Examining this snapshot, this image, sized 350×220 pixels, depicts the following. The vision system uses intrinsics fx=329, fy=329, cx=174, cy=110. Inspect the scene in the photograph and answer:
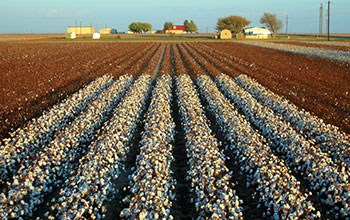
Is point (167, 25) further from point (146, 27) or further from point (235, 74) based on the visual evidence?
point (235, 74)

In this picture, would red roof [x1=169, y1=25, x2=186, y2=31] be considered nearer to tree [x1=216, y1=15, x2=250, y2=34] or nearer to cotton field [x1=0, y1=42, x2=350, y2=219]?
tree [x1=216, y1=15, x2=250, y2=34]

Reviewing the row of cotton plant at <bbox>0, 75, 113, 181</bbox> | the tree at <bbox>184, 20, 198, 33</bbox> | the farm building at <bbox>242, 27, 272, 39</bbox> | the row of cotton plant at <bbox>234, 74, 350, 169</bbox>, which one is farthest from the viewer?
the tree at <bbox>184, 20, 198, 33</bbox>

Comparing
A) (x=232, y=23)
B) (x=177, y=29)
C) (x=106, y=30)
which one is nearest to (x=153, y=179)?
→ (x=232, y=23)

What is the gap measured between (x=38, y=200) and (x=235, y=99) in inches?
407

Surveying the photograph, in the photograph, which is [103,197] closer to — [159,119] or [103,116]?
[159,119]

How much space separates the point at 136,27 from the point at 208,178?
17674cm

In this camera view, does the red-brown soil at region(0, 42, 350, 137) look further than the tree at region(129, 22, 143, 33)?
No

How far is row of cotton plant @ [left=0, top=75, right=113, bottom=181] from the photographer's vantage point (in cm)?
805

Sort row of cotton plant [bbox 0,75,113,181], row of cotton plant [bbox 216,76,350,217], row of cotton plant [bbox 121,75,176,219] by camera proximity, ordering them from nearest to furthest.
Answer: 1. row of cotton plant [bbox 121,75,176,219]
2. row of cotton plant [bbox 216,76,350,217]
3. row of cotton plant [bbox 0,75,113,181]

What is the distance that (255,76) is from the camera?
856 inches

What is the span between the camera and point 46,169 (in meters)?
7.30

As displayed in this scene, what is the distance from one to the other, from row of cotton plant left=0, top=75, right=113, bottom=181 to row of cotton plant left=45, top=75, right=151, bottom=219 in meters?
1.59

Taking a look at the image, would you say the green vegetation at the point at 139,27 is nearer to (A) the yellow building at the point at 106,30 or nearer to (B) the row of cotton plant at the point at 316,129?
(A) the yellow building at the point at 106,30

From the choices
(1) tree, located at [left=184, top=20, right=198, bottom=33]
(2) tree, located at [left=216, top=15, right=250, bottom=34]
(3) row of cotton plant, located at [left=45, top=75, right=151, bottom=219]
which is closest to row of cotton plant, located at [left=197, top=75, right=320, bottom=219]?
(3) row of cotton plant, located at [left=45, top=75, right=151, bottom=219]
